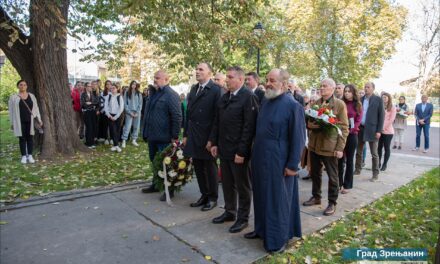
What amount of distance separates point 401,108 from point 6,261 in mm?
13733

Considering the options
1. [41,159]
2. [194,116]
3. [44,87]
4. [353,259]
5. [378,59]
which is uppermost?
[378,59]

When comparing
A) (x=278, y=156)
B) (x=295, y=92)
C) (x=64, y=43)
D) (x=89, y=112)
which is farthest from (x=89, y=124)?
(x=278, y=156)

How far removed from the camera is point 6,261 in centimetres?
372

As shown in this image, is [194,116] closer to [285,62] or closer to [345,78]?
[345,78]

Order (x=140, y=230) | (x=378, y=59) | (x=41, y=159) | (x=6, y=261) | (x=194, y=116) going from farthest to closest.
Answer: (x=378, y=59)
(x=41, y=159)
(x=194, y=116)
(x=140, y=230)
(x=6, y=261)

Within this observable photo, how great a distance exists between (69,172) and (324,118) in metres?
5.56

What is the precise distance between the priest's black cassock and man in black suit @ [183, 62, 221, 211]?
125 centimetres

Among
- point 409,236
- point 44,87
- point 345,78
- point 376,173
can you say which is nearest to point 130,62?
point 345,78

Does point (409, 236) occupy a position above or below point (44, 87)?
below

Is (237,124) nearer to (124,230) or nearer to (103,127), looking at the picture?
(124,230)

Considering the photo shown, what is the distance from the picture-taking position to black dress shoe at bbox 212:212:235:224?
4867mm

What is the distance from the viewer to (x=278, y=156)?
3943 millimetres

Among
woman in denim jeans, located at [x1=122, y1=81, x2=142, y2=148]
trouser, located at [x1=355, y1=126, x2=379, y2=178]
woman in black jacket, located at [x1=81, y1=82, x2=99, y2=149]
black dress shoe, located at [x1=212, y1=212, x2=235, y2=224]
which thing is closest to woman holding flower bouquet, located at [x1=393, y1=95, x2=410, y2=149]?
trouser, located at [x1=355, y1=126, x2=379, y2=178]

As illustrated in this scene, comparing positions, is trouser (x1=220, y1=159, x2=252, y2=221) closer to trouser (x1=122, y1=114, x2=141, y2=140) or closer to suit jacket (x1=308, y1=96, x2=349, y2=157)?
suit jacket (x1=308, y1=96, x2=349, y2=157)
